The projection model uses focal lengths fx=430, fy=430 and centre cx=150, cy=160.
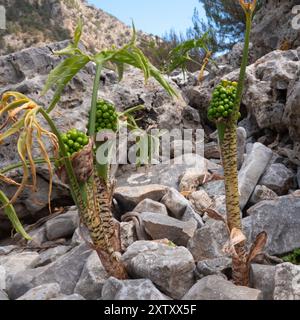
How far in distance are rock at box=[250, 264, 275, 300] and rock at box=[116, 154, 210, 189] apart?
4.93 feet

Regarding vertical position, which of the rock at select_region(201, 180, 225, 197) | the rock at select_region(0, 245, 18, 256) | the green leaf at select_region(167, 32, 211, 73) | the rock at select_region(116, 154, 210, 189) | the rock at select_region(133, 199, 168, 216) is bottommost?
the rock at select_region(0, 245, 18, 256)

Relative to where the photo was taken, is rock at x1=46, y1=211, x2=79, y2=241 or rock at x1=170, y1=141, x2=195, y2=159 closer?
rock at x1=46, y1=211, x2=79, y2=241

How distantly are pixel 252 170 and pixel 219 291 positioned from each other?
161cm

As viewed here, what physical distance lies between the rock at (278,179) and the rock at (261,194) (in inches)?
5.9

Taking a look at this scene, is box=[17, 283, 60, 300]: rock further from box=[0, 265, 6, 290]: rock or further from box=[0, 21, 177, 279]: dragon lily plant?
box=[0, 265, 6, 290]: rock

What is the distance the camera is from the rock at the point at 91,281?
211 cm

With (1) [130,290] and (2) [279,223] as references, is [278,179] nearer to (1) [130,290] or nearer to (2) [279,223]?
(2) [279,223]

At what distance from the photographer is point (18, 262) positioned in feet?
8.97

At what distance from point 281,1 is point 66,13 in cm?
3452

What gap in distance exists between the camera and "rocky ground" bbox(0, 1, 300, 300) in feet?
6.59

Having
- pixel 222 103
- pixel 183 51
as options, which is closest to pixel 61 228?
pixel 222 103

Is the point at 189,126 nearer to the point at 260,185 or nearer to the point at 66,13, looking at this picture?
the point at 260,185

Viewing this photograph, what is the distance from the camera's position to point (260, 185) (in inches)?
125

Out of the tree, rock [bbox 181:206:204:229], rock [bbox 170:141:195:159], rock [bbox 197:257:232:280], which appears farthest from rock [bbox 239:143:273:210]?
the tree
